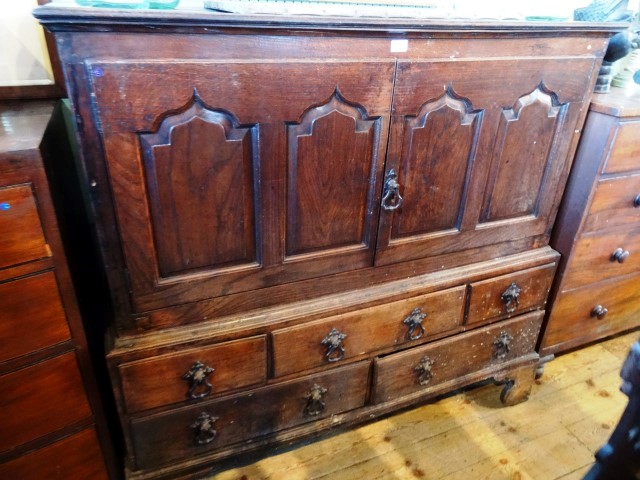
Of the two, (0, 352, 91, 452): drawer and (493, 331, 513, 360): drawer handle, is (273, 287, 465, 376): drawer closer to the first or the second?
(493, 331, 513, 360): drawer handle

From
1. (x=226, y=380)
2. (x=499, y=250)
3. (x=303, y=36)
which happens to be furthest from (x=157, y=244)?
(x=499, y=250)

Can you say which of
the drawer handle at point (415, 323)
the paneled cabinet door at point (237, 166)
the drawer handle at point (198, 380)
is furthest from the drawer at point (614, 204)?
the drawer handle at point (198, 380)

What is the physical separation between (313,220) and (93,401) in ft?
2.10

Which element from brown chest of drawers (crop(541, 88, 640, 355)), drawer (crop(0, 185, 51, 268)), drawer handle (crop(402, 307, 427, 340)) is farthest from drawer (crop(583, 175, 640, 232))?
drawer (crop(0, 185, 51, 268))

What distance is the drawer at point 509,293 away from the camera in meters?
1.34

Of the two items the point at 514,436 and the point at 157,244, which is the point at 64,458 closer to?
the point at 157,244

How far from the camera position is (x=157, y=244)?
0.94 meters

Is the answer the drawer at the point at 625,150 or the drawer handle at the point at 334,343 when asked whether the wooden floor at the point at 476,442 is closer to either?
the drawer handle at the point at 334,343

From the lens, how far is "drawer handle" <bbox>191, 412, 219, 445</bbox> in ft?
3.78

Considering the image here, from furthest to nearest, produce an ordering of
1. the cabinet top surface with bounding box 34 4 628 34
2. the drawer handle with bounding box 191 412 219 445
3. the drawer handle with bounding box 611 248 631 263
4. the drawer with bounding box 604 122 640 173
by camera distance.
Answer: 1. the drawer handle with bounding box 611 248 631 263
2. the drawer with bounding box 604 122 640 173
3. the drawer handle with bounding box 191 412 219 445
4. the cabinet top surface with bounding box 34 4 628 34

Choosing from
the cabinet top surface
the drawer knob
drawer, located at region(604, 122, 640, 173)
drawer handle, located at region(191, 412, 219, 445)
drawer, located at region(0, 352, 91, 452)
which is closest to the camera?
the cabinet top surface

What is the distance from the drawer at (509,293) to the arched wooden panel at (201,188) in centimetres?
70

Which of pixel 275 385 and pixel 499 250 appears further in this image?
pixel 499 250

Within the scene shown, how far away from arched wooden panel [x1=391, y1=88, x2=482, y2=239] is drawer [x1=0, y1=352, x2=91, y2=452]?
80cm
